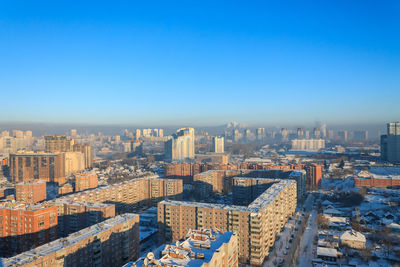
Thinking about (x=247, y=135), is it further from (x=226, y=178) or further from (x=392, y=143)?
(x=226, y=178)

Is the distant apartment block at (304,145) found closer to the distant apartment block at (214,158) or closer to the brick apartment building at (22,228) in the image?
the distant apartment block at (214,158)

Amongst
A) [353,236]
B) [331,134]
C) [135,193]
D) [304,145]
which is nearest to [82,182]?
[135,193]

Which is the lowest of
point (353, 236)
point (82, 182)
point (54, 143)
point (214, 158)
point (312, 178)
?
point (353, 236)

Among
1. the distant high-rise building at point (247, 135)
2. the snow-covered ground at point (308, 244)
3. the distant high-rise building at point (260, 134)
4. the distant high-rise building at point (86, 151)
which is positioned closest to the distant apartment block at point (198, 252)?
the snow-covered ground at point (308, 244)

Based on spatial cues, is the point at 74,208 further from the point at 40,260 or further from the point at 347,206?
the point at 347,206

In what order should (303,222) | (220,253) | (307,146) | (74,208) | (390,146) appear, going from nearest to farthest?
(220,253) → (74,208) → (303,222) → (390,146) → (307,146)

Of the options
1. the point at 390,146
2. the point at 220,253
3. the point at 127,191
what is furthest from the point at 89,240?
the point at 390,146
